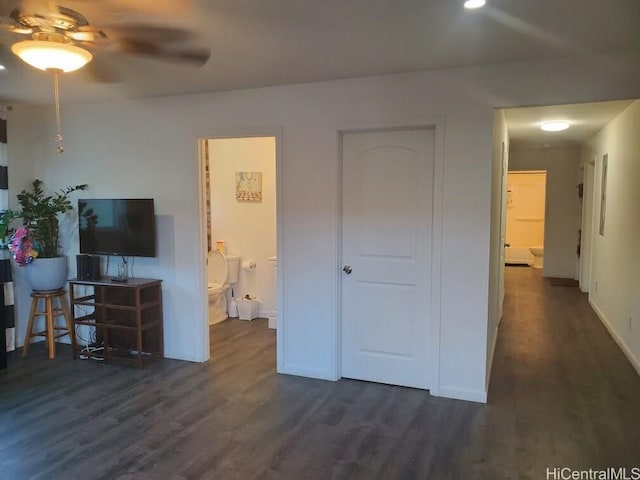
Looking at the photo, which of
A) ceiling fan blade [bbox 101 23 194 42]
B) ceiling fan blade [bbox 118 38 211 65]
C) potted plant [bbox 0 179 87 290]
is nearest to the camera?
ceiling fan blade [bbox 101 23 194 42]

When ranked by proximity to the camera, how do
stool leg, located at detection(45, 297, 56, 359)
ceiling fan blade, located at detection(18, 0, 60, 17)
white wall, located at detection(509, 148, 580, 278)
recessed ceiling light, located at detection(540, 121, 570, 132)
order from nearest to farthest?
ceiling fan blade, located at detection(18, 0, 60, 17) → stool leg, located at detection(45, 297, 56, 359) → recessed ceiling light, located at detection(540, 121, 570, 132) → white wall, located at detection(509, 148, 580, 278)

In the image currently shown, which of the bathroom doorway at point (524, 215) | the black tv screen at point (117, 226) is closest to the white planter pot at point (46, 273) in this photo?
the black tv screen at point (117, 226)

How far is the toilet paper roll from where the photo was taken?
6004 mm

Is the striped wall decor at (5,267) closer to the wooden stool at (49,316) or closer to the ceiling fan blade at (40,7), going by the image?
the wooden stool at (49,316)

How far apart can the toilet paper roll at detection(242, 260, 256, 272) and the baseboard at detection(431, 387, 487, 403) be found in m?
3.01

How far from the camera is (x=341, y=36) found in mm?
2707

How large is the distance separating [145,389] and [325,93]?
274 cm

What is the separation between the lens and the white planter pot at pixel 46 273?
4504mm

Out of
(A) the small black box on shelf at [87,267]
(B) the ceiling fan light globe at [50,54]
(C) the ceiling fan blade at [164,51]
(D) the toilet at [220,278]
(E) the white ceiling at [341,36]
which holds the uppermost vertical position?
(E) the white ceiling at [341,36]

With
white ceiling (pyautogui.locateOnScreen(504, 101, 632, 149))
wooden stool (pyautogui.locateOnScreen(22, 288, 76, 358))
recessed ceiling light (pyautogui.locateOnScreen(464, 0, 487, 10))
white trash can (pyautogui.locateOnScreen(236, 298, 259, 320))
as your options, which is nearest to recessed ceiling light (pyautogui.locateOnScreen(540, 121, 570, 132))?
white ceiling (pyautogui.locateOnScreen(504, 101, 632, 149))

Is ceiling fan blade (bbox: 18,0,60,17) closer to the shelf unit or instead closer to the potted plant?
the shelf unit

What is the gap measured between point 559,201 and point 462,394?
660 cm

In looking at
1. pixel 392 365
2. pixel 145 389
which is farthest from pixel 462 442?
pixel 145 389
